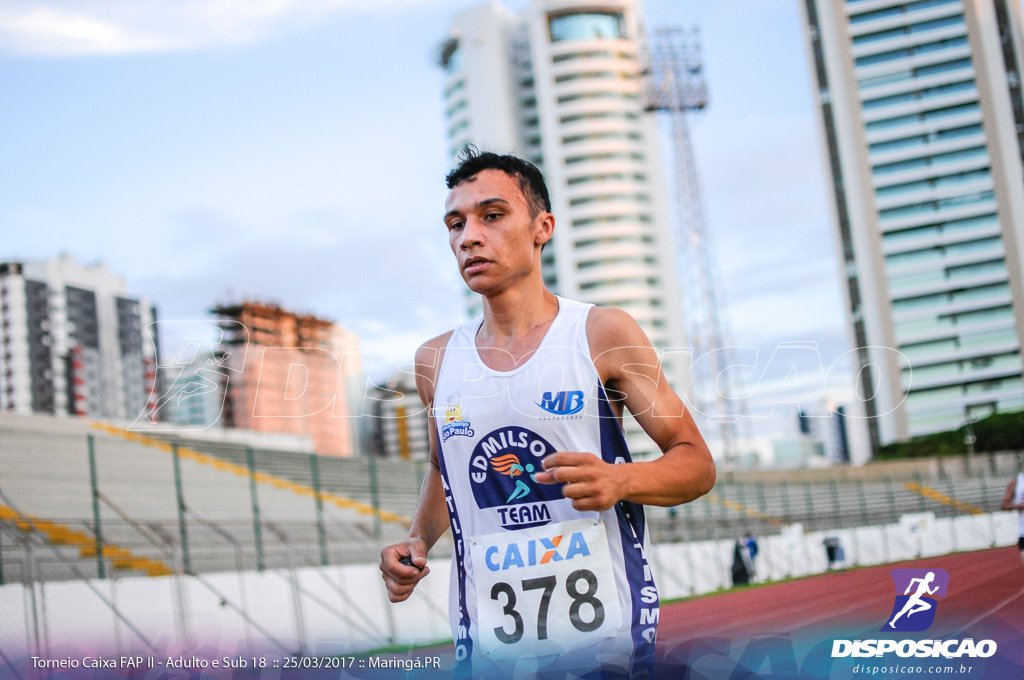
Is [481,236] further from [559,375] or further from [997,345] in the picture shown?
[997,345]

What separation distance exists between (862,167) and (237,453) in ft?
277

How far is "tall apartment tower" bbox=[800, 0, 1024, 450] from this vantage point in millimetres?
94125

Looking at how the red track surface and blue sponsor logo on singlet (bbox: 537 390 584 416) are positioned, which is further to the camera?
the red track surface

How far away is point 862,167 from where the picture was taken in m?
96.9

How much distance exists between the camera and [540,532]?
8.85ft

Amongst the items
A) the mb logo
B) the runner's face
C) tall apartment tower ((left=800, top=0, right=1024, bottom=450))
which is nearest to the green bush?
tall apartment tower ((left=800, top=0, right=1024, bottom=450))

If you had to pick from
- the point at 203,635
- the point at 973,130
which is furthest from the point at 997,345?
the point at 203,635

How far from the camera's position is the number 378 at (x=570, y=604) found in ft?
8.60

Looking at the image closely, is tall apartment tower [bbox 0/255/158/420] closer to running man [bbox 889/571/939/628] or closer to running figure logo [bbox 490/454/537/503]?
running man [bbox 889/571/939/628]

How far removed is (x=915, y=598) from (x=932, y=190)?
10183cm

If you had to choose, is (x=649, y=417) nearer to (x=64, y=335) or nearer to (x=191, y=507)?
(x=191, y=507)

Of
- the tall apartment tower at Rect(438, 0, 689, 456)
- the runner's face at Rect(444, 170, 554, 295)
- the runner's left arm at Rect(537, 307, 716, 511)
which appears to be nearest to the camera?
the runner's left arm at Rect(537, 307, 716, 511)

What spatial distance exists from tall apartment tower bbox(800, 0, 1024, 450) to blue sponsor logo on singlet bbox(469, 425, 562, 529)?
94.8 meters

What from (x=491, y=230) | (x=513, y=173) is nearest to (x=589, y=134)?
(x=513, y=173)
